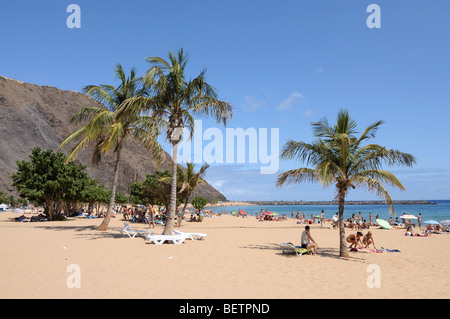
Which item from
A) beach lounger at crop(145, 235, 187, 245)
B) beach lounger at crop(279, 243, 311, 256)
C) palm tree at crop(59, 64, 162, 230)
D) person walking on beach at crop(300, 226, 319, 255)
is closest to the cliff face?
palm tree at crop(59, 64, 162, 230)

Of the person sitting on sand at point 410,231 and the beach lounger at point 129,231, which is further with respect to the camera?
the person sitting on sand at point 410,231

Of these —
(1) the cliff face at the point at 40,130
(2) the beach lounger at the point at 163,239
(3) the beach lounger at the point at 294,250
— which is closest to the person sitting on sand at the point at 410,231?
(3) the beach lounger at the point at 294,250

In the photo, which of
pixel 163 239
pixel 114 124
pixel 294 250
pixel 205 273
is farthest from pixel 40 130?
pixel 205 273

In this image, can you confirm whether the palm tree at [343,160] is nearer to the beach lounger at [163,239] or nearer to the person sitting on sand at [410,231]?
the beach lounger at [163,239]

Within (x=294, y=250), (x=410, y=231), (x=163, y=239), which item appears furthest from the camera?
(x=410, y=231)

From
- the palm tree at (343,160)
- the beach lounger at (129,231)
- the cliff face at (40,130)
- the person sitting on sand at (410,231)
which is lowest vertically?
the person sitting on sand at (410,231)

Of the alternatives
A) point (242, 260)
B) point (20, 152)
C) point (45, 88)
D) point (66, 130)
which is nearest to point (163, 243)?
point (242, 260)

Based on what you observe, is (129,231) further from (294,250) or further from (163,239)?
(294,250)

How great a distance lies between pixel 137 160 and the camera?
104 meters

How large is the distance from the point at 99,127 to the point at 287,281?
1137 cm

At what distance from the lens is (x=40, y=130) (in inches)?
3135

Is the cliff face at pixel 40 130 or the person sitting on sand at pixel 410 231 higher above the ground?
the cliff face at pixel 40 130

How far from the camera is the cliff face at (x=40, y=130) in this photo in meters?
67.1
